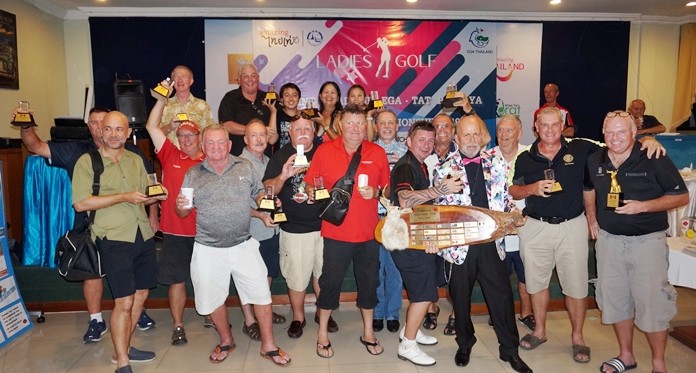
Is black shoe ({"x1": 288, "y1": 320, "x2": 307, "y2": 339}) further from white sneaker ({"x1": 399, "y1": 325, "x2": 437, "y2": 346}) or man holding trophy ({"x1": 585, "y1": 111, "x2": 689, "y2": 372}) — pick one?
man holding trophy ({"x1": 585, "y1": 111, "x2": 689, "y2": 372})

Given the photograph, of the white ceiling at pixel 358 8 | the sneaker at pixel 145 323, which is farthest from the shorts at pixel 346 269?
the white ceiling at pixel 358 8

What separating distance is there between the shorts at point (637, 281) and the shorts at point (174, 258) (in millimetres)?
3036

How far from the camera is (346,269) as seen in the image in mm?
3406

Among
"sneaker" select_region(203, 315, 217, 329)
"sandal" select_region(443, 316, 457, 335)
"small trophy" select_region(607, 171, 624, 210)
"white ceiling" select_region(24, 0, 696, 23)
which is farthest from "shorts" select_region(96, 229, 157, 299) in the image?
"white ceiling" select_region(24, 0, 696, 23)

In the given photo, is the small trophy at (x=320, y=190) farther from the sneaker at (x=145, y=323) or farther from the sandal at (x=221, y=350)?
the sneaker at (x=145, y=323)

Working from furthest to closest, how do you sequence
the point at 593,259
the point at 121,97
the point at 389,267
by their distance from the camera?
the point at 121,97 < the point at 593,259 < the point at 389,267

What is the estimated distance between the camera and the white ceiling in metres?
7.51

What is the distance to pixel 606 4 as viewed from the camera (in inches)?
311

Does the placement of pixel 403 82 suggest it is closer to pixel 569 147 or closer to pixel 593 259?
pixel 593 259

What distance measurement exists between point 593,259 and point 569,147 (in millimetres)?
2076

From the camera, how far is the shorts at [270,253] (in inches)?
161

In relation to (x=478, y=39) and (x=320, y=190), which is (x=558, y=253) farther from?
(x=478, y=39)

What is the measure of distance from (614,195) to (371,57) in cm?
578

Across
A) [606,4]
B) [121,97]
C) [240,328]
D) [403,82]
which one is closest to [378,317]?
[240,328]
